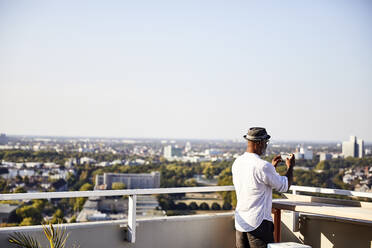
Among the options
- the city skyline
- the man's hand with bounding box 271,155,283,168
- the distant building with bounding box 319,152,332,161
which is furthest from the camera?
the city skyline

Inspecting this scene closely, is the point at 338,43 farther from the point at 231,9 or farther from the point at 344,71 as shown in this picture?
the point at 231,9

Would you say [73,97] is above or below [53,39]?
below

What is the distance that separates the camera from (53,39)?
2986 centimetres

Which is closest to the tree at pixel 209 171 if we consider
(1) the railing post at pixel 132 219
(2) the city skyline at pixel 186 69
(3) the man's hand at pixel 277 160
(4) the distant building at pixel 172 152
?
(2) the city skyline at pixel 186 69

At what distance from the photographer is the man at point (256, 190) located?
2883mm

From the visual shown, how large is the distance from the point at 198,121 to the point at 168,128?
2.77 meters

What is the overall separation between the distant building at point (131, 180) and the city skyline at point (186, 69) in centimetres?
649

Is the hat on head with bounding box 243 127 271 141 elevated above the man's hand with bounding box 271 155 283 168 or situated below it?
above

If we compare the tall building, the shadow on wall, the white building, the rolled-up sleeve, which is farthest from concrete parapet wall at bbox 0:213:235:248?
the white building

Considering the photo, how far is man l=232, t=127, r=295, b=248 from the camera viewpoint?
288 cm

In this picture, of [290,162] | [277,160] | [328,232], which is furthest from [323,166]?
[290,162]

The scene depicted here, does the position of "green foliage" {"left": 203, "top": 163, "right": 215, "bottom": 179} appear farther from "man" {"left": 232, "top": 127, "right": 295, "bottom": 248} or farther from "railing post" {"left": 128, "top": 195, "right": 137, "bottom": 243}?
"man" {"left": 232, "top": 127, "right": 295, "bottom": 248}

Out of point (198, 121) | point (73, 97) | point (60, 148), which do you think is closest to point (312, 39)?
point (198, 121)

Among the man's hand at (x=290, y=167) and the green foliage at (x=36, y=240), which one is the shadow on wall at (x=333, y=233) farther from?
the green foliage at (x=36, y=240)
